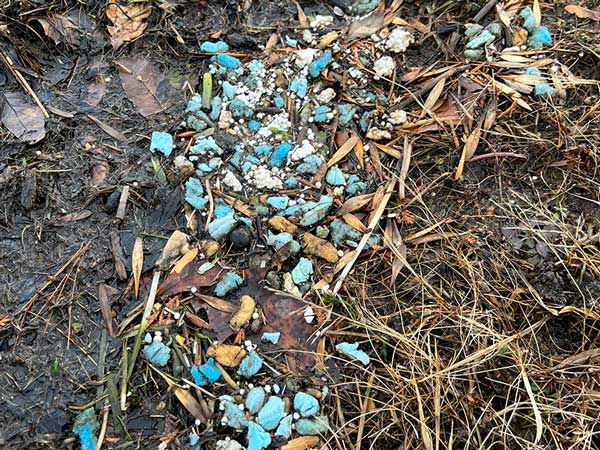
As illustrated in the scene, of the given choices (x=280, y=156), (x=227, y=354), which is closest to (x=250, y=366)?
(x=227, y=354)

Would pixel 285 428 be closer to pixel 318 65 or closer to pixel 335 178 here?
pixel 335 178

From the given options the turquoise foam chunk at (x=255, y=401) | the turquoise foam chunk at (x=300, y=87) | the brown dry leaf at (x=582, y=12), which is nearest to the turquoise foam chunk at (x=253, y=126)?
→ the turquoise foam chunk at (x=300, y=87)

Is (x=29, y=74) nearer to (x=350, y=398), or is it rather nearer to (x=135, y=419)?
(x=135, y=419)

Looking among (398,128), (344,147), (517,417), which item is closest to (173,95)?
(344,147)

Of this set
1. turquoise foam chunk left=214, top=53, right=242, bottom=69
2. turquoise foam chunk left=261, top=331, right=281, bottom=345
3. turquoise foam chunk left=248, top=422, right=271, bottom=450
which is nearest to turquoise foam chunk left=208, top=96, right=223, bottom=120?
turquoise foam chunk left=214, top=53, right=242, bottom=69

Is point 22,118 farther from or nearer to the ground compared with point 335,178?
farther from the ground

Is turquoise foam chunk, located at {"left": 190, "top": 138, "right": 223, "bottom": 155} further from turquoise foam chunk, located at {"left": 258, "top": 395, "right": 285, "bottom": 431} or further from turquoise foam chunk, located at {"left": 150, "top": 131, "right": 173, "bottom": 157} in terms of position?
turquoise foam chunk, located at {"left": 258, "top": 395, "right": 285, "bottom": 431}
